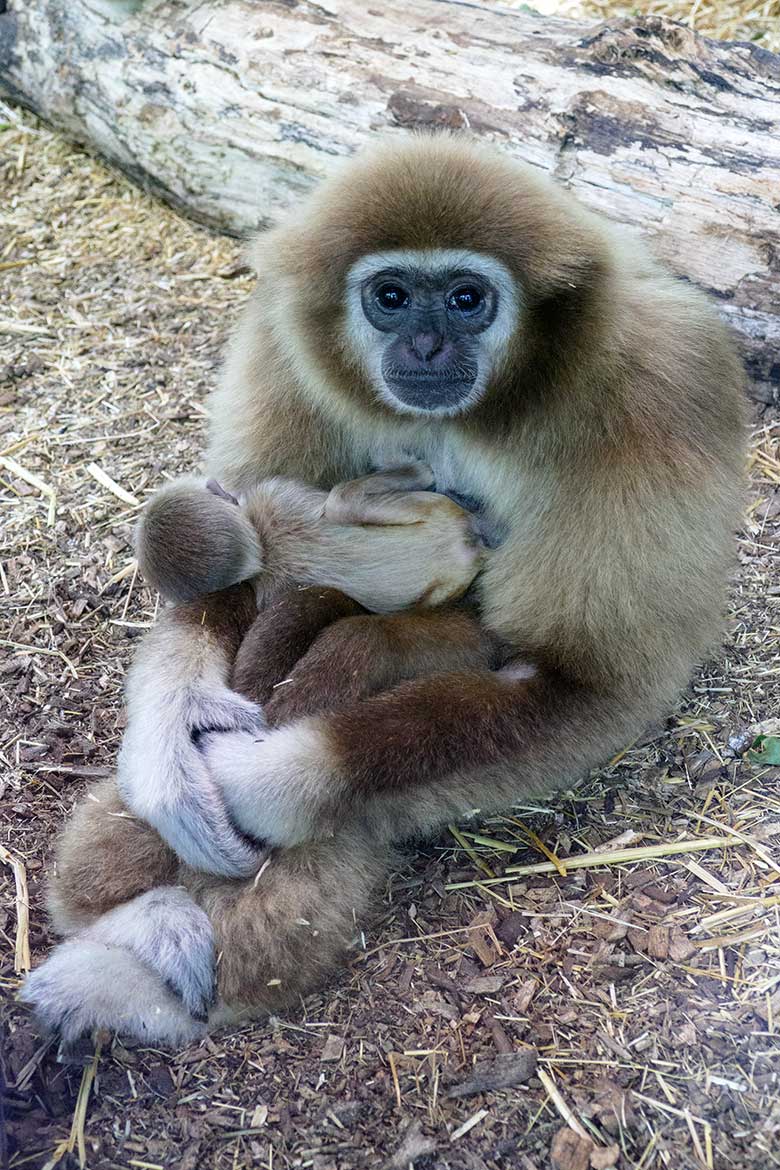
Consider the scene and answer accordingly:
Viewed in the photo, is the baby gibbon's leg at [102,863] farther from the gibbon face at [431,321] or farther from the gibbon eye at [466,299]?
the gibbon eye at [466,299]

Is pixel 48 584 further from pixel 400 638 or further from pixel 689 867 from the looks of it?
pixel 689 867

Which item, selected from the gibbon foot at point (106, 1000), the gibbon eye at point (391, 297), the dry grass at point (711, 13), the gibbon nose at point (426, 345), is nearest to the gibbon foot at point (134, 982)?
the gibbon foot at point (106, 1000)

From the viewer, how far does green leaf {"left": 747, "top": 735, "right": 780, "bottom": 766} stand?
427cm

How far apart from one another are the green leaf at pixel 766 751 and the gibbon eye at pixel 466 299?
6.31 ft

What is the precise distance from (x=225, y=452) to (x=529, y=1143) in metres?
2.80

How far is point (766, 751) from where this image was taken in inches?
169

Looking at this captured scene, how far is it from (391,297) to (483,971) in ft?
7.24

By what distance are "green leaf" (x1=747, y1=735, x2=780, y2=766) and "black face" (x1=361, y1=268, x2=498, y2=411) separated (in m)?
1.71

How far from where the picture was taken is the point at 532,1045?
11.2ft

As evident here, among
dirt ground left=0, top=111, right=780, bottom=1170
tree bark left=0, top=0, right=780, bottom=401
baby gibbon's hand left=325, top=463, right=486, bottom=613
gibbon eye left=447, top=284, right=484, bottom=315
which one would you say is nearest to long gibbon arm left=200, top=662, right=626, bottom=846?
dirt ground left=0, top=111, right=780, bottom=1170

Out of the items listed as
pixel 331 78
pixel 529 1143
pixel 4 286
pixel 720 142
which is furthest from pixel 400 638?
pixel 4 286

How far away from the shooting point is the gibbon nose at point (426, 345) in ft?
12.7

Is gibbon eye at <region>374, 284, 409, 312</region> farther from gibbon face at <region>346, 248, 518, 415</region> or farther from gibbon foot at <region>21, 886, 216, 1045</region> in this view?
gibbon foot at <region>21, 886, 216, 1045</region>

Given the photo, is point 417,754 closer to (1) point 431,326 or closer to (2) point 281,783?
(2) point 281,783
